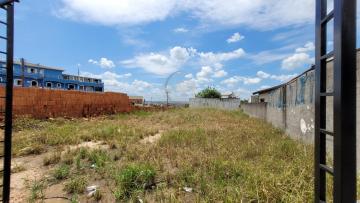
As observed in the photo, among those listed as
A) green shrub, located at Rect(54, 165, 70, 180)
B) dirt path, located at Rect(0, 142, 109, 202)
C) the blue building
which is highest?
the blue building

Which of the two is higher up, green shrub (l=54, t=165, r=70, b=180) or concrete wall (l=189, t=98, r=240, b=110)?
concrete wall (l=189, t=98, r=240, b=110)

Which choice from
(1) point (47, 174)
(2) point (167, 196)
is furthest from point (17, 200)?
(2) point (167, 196)

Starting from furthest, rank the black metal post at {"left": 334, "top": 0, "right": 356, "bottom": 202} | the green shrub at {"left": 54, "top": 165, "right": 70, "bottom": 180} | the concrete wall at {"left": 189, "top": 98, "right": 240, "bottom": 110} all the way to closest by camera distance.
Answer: the concrete wall at {"left": 189, "top": 98, "right": 240, "bottom": 110} → the green shrub at {"left": 54, "top": 165, "right": 70, "bottom": 180} → the black metal post at {"left": 334, "top": 0, "right": 356, "bottom": 202}

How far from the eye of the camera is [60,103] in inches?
531

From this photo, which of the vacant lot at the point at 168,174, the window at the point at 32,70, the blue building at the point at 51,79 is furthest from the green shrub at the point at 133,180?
the window at the point at 32,70

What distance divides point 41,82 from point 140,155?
40.9 metres

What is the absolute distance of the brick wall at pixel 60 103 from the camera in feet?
37.6

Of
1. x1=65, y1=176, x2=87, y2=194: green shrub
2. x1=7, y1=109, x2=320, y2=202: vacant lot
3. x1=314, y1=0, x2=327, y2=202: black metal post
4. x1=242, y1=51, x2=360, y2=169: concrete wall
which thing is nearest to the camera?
x1=314, y1=0, x2=327, y2=202: black metal post

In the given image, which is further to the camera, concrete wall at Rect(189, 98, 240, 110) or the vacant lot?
concrete wall at Rect(189, 98, 240, 110)

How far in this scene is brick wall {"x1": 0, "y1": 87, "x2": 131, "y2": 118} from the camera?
37.6 feet

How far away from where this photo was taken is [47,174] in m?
4.48

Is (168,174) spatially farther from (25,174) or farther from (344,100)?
(344,100)

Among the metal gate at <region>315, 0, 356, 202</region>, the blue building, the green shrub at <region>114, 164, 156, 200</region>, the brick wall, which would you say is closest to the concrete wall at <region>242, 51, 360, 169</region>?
the green shrub at <region>114, 164, 156, 200</region>

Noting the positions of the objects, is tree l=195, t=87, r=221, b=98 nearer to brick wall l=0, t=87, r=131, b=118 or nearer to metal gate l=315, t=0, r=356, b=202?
brick wall l=0, t=87, r=131, b=118
